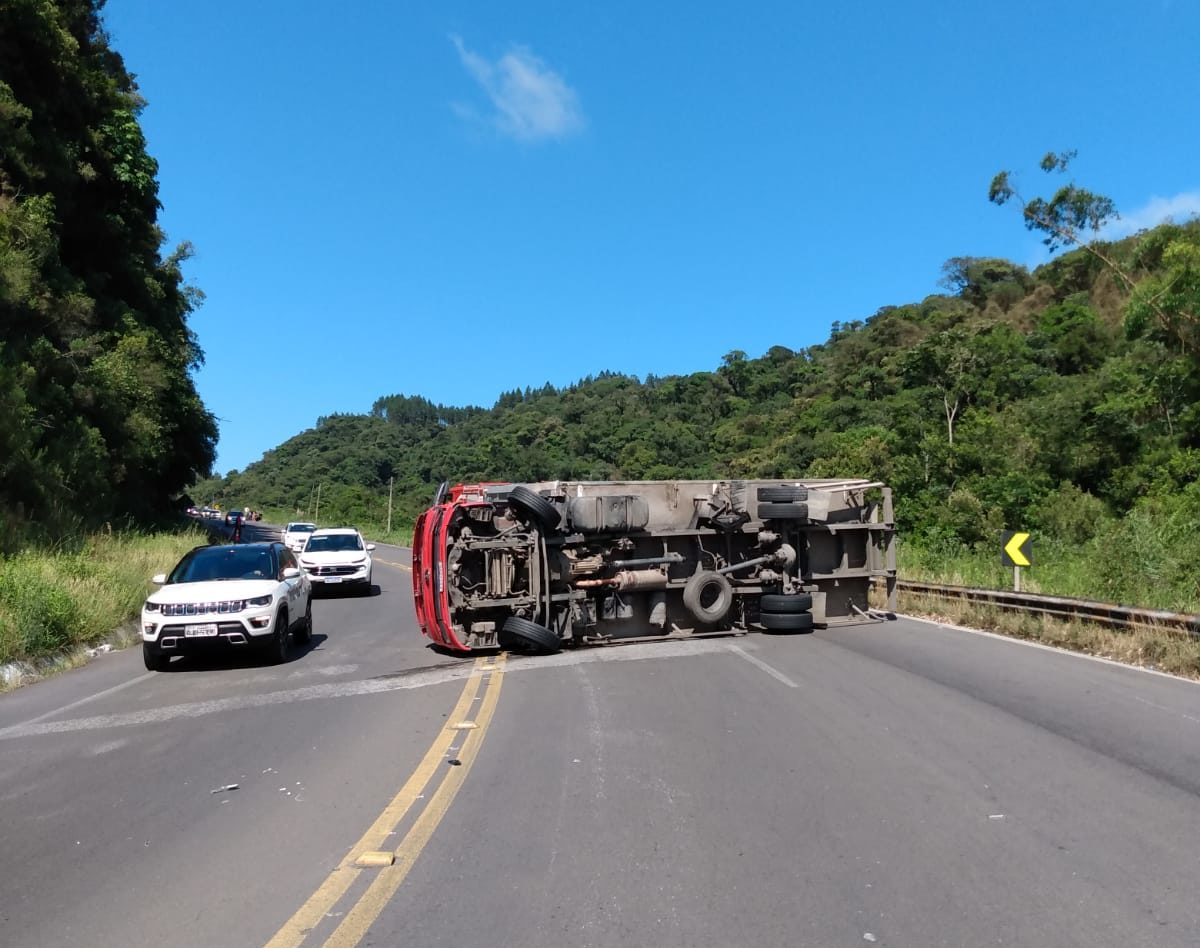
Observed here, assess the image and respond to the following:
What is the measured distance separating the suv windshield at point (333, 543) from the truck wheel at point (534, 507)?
1296cm

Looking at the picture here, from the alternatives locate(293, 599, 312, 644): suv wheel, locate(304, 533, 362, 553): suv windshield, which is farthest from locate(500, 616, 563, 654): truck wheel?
locate(304, 533, 362, 553): suv windshield

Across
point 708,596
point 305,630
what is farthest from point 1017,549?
point 305,630

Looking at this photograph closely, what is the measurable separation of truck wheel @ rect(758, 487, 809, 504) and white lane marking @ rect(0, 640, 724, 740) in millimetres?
2365

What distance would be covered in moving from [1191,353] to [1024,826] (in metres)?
35.2

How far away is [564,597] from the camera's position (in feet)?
41.5

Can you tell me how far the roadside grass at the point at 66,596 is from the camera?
1214 centimetres

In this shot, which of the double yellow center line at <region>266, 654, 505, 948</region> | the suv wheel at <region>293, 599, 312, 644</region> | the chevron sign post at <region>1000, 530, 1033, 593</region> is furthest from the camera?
the chevron sign post at <region>1000, 530, 1033, 593</region>

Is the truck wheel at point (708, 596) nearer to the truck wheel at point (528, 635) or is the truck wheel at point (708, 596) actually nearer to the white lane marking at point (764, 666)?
the white lane marking at point (764, 666)

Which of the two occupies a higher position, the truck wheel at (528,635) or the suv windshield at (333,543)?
the suv windshield at (333,543)

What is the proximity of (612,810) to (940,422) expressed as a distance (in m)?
47.8

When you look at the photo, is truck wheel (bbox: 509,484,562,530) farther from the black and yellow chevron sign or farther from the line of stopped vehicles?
the black and yellow chevron sign

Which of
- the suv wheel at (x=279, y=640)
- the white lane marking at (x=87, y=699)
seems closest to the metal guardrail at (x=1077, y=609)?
the suv wheel at (x=279, y=640)

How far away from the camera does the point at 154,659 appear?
11.7 meters

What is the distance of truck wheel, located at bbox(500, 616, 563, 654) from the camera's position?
12141 millimetres
